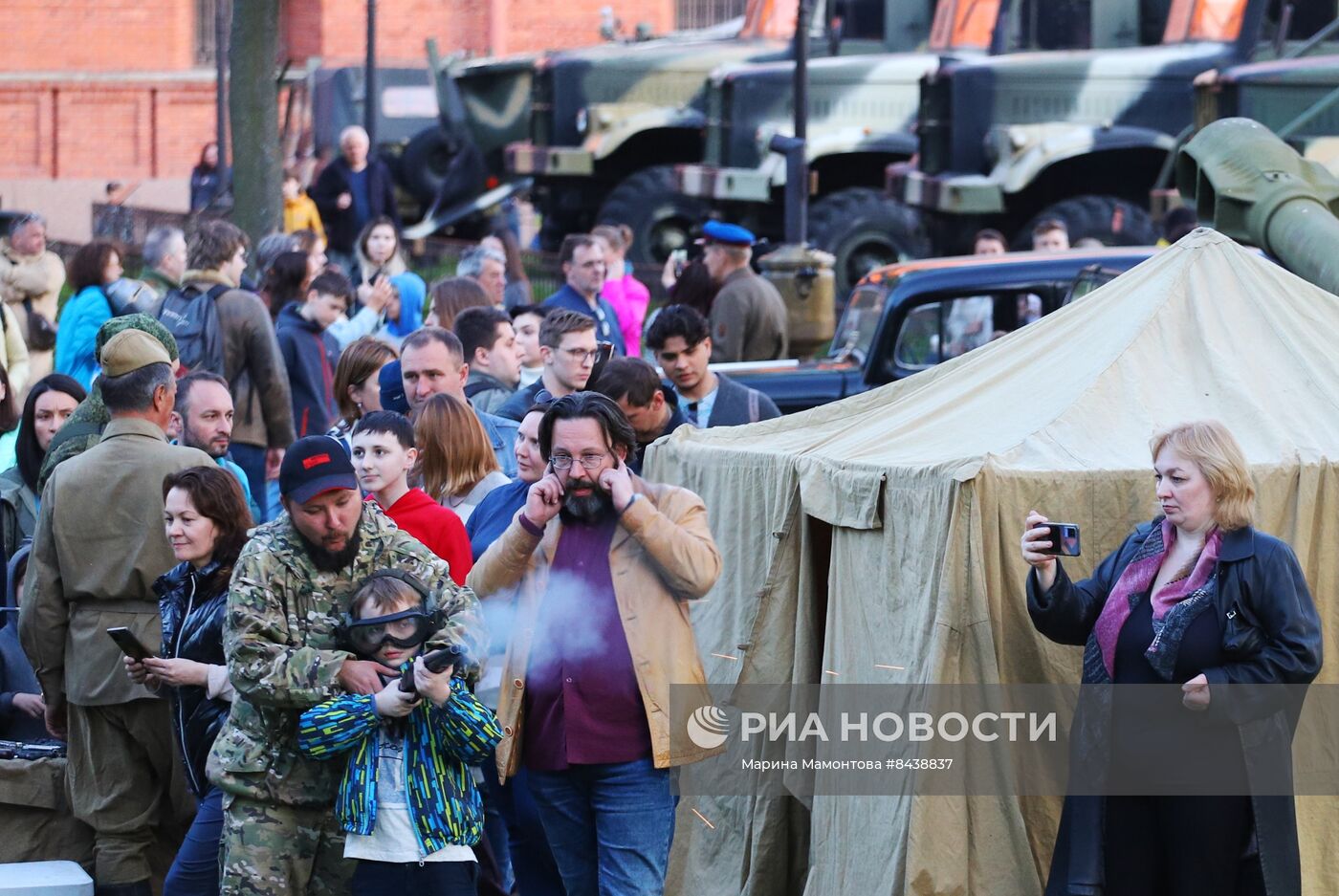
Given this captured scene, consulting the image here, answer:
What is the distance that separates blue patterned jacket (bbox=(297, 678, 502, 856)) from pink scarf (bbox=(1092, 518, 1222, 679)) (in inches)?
60.2

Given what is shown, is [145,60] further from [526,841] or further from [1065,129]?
[526,841]

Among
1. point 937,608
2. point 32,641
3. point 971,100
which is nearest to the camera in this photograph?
point 937,608

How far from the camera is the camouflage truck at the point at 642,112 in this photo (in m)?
21.6

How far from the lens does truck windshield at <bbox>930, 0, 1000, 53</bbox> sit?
20.9 metres

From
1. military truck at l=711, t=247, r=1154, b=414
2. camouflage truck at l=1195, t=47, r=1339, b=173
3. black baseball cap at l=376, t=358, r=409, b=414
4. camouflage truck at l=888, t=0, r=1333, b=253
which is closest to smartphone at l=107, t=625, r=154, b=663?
black baseball cap at l=376, t=358, r=409, b=414

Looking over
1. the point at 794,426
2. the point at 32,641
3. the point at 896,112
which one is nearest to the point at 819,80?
the point at 896,112

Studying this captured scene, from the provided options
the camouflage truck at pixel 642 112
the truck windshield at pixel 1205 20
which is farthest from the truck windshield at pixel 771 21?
the truck windshield at pixel 1205 20

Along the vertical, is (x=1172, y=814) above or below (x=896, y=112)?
below

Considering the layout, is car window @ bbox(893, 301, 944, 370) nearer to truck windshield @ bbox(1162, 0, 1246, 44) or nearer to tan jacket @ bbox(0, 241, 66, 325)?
tan jacket @ bbox(0, 241, 66, 325)

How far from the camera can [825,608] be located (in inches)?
250

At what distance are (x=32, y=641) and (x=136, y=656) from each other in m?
0.78

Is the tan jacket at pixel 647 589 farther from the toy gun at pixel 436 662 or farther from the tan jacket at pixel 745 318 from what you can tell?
the tan jacket at pixel 745 318

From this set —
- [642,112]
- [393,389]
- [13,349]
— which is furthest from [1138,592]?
[642,112]

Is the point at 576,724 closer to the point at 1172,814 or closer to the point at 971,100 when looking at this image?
the point at 1172,814
